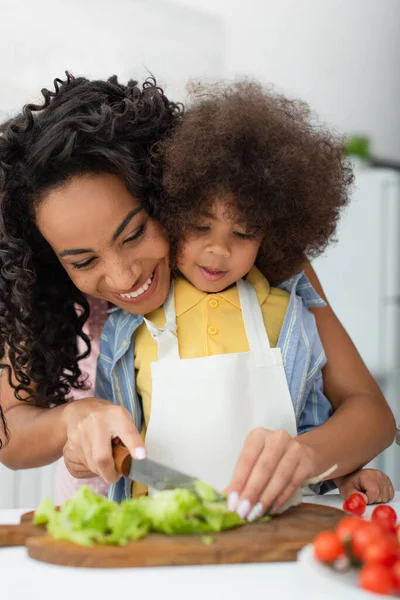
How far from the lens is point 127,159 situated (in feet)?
3.83

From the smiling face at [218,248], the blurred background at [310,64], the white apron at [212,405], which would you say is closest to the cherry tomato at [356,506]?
the white apron at [212,405]

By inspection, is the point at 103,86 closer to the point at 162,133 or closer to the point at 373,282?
the point at 162,133

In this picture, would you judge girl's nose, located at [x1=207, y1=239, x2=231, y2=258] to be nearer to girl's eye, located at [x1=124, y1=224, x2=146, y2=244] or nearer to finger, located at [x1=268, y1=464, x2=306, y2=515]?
girl's eye, located at [x1=124, y1=224, x2=146, y2=244]

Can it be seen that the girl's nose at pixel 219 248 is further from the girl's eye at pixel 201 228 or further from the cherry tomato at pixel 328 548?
the cherry tomato at pixel 328 548

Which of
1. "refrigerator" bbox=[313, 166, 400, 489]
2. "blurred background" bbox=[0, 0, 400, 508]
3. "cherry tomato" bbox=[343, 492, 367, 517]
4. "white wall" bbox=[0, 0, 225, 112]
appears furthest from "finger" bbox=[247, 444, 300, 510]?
"refrigerator" bbox=[313, 166, 400, 489]

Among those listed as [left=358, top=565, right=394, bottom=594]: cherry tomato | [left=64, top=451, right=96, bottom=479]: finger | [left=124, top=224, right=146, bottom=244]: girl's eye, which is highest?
[left=124, top=224, right=146, bottom=244]: girl's eye

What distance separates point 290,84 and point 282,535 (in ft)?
9.74

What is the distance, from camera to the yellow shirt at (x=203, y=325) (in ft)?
4.16

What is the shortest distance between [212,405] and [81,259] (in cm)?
30

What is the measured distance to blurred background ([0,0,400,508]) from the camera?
9.46ft

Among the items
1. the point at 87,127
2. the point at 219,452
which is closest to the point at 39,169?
the point at 87,127

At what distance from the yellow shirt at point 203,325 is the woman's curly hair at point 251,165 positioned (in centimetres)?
9

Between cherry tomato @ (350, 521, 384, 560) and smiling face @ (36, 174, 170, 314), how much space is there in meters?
0.57

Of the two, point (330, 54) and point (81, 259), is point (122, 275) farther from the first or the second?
point (330, 54)
